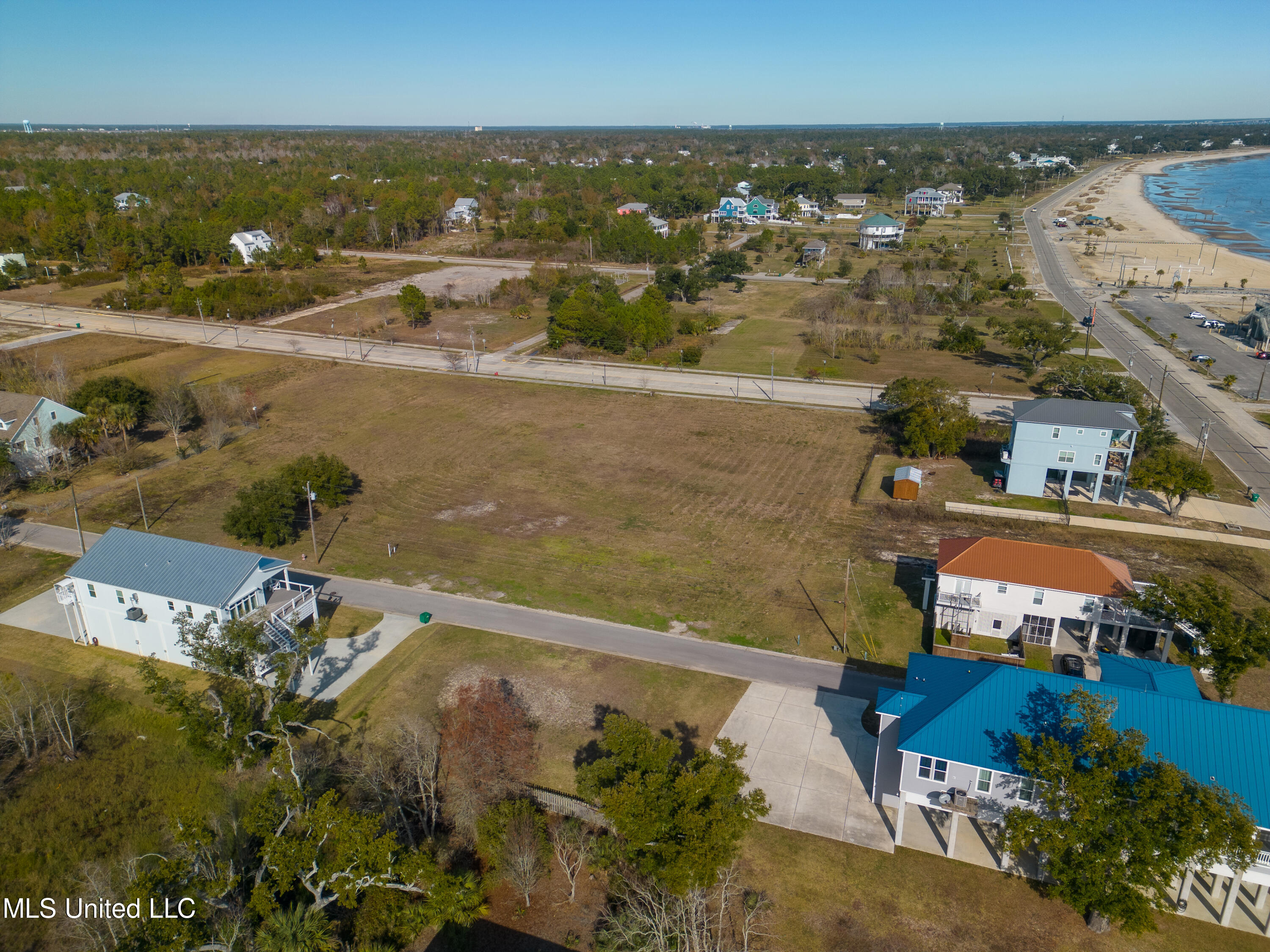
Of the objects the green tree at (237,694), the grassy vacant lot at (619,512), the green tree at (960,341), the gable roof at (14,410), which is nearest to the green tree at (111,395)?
the grassy vacant lot at (619,512)

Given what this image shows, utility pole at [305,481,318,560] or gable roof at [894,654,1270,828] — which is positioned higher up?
gable roof at [894,654,1270,828]

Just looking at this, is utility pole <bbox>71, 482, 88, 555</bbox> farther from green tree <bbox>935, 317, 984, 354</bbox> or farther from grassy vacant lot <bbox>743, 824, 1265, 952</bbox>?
green tree <bbox>935, 317, 984, 354</bbox>

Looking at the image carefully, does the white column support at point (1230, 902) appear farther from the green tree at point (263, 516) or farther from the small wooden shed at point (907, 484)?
the green tree at point (263, 516)

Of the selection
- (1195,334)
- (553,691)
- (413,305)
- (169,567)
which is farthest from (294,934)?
(1195,334)

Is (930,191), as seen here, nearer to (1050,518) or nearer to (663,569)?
(1050,518)

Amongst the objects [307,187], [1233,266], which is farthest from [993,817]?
[307,187]

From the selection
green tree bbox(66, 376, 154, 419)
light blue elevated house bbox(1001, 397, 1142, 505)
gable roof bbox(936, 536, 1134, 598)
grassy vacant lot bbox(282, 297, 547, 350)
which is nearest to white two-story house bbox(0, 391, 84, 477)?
green tree bbox(66, 376, 154, 419)

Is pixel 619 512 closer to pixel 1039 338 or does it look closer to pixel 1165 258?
pixel 1039 338
